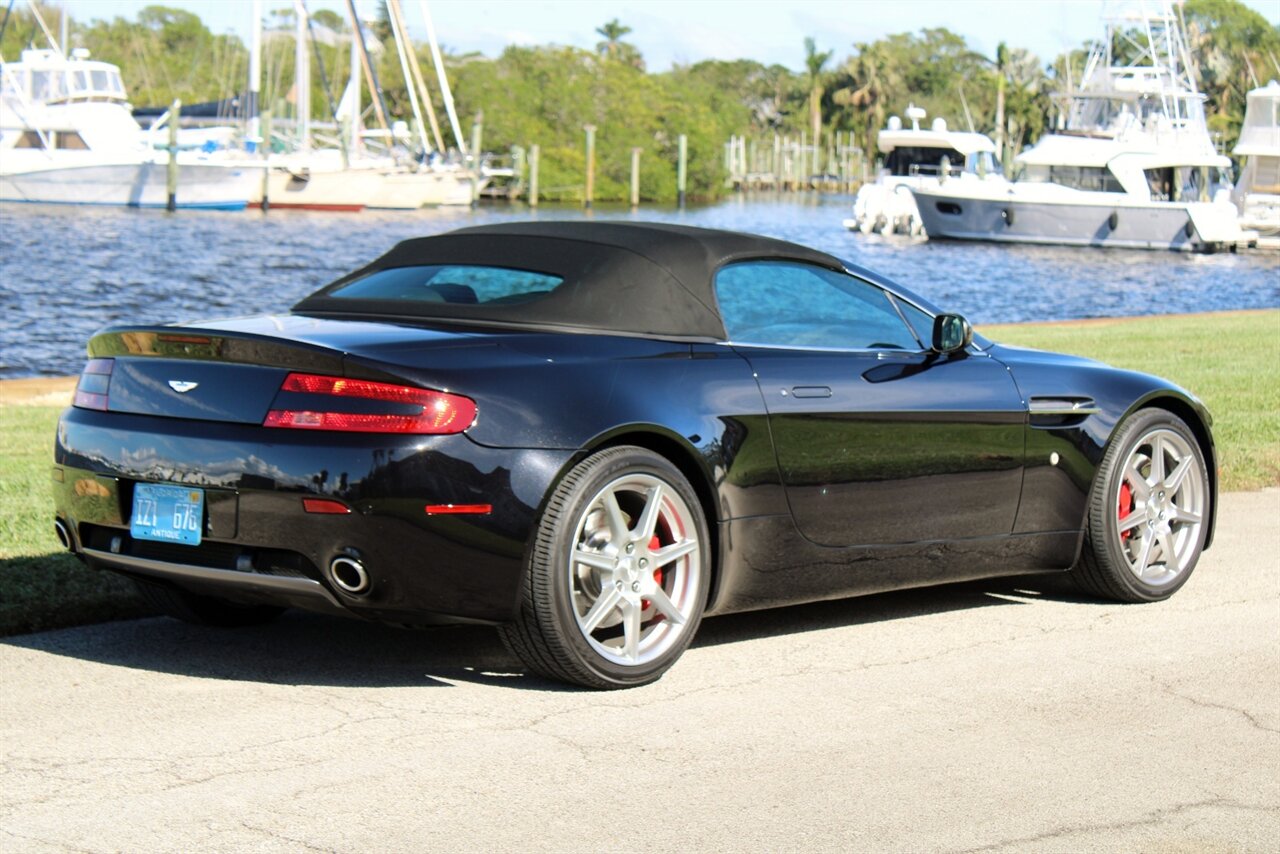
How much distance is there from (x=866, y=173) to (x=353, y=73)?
264ft

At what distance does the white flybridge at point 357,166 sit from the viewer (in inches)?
2842

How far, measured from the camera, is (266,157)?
7062cm

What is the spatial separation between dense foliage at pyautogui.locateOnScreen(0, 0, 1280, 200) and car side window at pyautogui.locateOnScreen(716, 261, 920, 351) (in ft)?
203

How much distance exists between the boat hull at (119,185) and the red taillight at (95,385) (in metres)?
64.5

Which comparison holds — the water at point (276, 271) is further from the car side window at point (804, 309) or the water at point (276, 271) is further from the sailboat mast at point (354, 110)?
the car side window at point (804, 309)

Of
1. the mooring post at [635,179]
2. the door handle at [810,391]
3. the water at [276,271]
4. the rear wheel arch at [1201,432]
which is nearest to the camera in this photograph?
the door handle at [810,391]

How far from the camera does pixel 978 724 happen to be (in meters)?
5.14

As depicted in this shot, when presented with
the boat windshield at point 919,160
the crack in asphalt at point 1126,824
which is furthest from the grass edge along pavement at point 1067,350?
the boat windshield at point 919,160

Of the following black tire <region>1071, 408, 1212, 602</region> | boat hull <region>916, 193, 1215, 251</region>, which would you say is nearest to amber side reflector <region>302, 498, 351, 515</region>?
black tire <region>1071, 408, 1212, 602</region>

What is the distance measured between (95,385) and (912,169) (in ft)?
205

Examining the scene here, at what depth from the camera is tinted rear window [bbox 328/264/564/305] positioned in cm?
577

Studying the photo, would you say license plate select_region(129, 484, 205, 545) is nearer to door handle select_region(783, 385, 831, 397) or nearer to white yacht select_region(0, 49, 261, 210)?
door handle select_region(783, 385, 831, 397)

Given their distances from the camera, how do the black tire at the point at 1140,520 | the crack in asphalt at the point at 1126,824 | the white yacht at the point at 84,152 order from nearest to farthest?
the crack in asphalt at the point at 1126,824 → the black tire at the point at 1140,520 → the white yacht at the point at 84,152

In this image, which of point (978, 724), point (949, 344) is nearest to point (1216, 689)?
point (978, 724)
